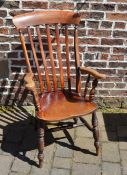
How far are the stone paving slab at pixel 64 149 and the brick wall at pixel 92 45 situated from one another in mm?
234

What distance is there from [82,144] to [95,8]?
49.8 inches

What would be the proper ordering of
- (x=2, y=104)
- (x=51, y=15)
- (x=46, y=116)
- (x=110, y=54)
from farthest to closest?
(x=2, y=104) → (x=110, y=54) → (x=51, y=15) → (x=46, y=116)

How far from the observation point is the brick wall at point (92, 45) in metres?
3.06

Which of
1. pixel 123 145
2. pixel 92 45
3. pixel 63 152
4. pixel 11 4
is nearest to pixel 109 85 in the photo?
pixel 92 45

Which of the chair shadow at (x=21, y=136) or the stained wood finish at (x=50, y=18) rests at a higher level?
the stained wood finish at (x=50, y=18)

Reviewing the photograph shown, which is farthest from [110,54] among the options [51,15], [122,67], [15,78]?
[15,78]

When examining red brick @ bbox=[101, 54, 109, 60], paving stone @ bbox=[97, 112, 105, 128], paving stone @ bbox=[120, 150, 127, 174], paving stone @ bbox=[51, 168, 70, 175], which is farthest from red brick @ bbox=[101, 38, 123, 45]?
paving stone @ bbox=[51, 168, 70, 175]

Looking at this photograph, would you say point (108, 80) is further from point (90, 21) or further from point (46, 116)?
point (46, 116)

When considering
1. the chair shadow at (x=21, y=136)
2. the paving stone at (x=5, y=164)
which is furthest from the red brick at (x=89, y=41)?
the paving stone at (x=5, y=164)

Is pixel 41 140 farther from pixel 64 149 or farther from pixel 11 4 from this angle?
pixel 11 4

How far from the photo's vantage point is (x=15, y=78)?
3430 mm

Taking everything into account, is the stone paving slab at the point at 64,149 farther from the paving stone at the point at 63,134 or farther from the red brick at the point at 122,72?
the red brick at the point at 122,72

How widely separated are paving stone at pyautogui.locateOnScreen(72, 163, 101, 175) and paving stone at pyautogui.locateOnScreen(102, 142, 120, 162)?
146 millimetres

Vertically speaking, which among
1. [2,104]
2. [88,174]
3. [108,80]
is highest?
[108,80]
